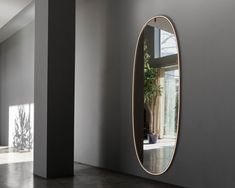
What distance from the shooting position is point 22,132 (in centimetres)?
916

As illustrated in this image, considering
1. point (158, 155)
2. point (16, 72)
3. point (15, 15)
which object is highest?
point (15, 15)

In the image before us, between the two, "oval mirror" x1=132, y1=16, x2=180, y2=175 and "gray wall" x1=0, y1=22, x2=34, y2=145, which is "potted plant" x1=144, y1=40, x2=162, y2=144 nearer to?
"oval mirror" x1=132, y1=16, x2=180, y2=175

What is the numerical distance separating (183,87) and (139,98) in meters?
0.81

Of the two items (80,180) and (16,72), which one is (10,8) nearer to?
(16,72)

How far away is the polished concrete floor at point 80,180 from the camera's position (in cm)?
446

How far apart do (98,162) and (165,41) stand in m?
2.37

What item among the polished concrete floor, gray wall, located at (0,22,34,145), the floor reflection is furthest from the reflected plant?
the floor reflection

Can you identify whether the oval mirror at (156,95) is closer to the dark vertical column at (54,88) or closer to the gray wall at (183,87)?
the gray wall at (183,87)

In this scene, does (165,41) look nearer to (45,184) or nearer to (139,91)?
(139,91)

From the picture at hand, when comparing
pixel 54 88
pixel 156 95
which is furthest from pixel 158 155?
pixel 54 88

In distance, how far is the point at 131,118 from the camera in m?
5.12

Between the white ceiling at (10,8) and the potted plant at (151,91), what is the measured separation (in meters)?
3.51

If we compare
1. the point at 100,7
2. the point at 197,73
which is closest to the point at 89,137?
the point at 100,7

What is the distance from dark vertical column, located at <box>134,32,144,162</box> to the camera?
4.90m
